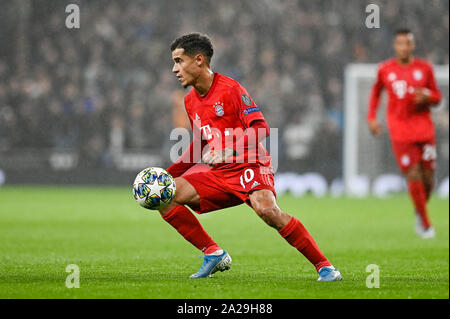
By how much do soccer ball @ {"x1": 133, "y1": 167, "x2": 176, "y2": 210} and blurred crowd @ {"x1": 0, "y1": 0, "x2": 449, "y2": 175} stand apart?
12.1 meters

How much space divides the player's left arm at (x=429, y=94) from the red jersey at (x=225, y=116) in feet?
13.1

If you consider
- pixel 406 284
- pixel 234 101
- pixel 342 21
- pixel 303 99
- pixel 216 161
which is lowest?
pixel 406 284

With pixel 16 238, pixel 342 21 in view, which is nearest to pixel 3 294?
pixel 16 238

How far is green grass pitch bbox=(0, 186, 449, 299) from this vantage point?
5109 millimetres

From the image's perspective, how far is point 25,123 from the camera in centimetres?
1861

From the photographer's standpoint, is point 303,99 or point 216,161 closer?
point 216,161

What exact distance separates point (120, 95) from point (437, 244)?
40.1ft

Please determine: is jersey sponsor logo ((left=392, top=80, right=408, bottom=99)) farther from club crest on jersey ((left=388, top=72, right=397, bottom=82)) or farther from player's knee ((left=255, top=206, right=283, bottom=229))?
player's knee ((left=255, top=206, right=283, bottom=229))

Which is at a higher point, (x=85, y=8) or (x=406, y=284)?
(x=85, y=8)

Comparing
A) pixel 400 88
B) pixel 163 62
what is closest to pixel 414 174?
pixel 400 88

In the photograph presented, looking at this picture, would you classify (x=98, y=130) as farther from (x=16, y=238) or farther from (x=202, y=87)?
(x=202, y=87)

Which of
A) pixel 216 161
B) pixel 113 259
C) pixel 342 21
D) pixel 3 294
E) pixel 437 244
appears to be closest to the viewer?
pixel 3 294

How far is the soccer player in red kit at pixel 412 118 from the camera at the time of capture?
9.34 metres

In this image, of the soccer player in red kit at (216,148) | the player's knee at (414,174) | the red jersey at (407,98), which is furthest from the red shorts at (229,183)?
the red jersey at (407,98)
